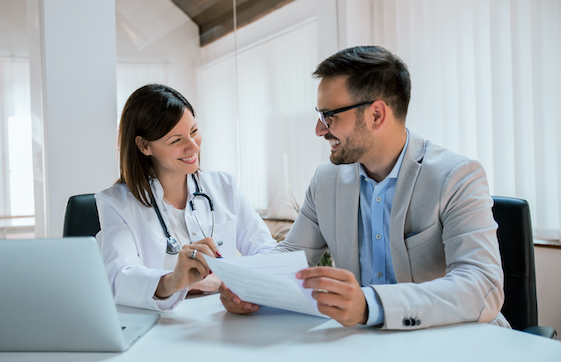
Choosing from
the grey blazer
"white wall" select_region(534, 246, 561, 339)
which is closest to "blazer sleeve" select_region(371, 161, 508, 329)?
the grey blazer

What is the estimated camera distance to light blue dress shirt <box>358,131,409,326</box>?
1424 mm

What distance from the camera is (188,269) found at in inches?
46.6

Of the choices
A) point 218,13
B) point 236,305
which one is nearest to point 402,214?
point 236,305

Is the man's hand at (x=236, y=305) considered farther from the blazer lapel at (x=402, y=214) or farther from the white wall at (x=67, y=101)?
the white wall at (x=67, y=101)

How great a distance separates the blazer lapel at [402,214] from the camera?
1.31 m

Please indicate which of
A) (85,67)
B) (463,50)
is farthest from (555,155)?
(85,67)

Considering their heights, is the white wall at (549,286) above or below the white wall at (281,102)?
below

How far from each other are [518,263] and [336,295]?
2.61ft

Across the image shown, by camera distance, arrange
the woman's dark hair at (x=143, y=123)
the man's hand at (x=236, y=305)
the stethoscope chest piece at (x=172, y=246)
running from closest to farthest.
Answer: the man's hand at (x=236, y=305) → the stethoscope chest piece at (x=172, y=246) → the woman's dark hair at (x=143, y=123)

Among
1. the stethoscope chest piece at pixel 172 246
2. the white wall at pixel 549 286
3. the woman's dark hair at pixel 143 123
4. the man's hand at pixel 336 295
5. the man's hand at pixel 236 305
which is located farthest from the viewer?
the white wall at pixel 549 286

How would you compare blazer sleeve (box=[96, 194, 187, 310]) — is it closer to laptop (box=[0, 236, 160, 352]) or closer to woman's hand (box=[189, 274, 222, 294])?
woman's hand (box=[189, 274, 222, 294])

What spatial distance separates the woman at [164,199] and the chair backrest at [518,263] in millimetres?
875

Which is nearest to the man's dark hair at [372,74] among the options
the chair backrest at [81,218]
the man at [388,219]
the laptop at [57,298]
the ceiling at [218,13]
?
the man at [388,219]

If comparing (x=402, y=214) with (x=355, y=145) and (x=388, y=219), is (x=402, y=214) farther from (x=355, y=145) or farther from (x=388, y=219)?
(x=355, y=145)
